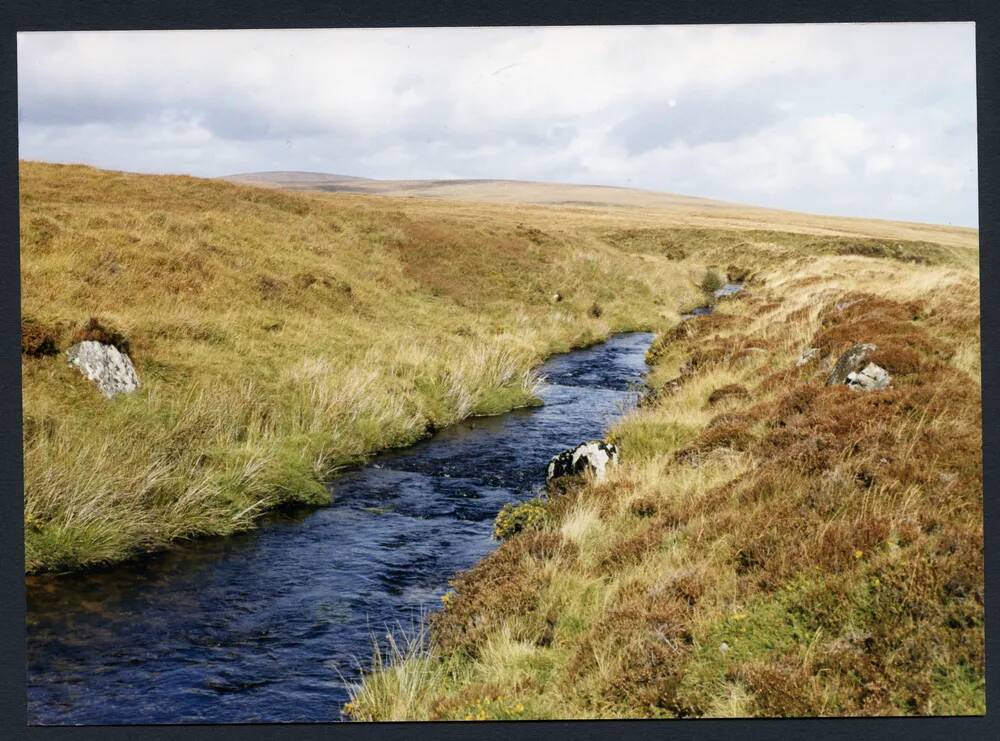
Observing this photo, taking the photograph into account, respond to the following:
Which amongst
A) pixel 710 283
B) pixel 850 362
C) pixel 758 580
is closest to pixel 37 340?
pixel 758 580

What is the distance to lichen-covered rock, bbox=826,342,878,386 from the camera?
1215cm

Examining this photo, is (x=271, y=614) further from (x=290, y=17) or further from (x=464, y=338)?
(x=464, y=338)

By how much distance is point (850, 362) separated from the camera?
12.4 metres

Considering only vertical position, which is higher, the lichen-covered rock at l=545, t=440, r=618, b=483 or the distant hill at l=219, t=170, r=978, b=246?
the distant hill at l=219, t=170, r=978, b=246

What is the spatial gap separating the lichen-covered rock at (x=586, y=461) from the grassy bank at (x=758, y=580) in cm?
33

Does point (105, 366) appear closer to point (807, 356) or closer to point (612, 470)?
point (612, 470)

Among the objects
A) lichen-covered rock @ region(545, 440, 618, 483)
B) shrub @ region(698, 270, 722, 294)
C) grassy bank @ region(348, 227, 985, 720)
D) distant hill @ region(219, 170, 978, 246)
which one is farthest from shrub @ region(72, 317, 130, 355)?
shrub @ region(698, 270, 722, 294)

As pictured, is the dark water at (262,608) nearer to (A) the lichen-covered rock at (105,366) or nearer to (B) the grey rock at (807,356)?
(A) the lichen-covered rock at (105,366)

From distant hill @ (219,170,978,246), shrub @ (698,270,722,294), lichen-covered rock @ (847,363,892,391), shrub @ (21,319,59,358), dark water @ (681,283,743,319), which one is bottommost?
lichen-covered rock @ (847,363,892,391)

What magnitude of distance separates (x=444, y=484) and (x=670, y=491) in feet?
15.4

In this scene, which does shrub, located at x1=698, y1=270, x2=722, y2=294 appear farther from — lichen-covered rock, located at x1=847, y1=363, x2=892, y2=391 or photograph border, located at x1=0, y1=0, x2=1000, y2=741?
photograph border, located at x1=0, y1=0, x2=1000, y2=741

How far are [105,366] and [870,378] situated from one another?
1230cm

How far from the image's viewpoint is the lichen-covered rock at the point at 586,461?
12492 mm

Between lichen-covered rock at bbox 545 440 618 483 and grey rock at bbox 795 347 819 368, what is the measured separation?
4.17 m
